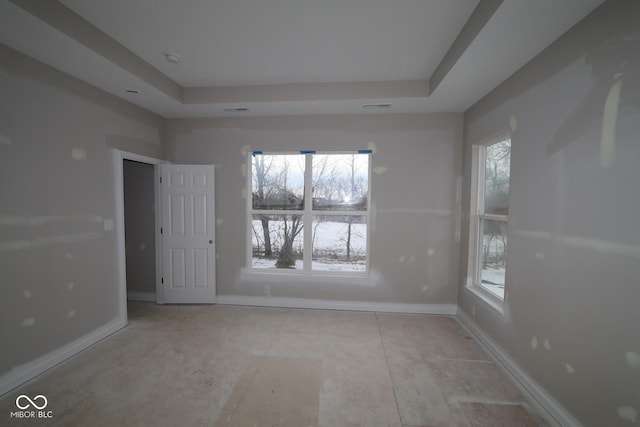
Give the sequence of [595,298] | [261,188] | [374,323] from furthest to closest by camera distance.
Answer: [261,188] < [374,323] < [595,298]

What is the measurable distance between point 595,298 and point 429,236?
6.68 ft

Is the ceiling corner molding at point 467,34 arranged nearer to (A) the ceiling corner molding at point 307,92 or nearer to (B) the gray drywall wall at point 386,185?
(A) the ceiling corner molding at point 307,92

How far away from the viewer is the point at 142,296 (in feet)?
13.4

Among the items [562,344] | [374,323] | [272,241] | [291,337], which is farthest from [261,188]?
[562,344]

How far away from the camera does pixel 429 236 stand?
3639 mm

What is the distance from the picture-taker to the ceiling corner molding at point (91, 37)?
1.80 m

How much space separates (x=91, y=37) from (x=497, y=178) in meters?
3.97

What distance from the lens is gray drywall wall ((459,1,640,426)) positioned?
4.75 ft

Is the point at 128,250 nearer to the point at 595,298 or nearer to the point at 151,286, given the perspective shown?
the point at 151,286

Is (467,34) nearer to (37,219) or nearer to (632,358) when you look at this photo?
(632,358)

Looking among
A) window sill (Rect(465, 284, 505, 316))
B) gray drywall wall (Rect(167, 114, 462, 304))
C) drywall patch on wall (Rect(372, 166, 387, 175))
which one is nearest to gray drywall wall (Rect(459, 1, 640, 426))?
window sill (Rect(465, 284, 505, 316))

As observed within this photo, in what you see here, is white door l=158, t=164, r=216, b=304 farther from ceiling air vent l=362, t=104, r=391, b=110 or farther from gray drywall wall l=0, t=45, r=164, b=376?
ceiling air vent l=362, t=104, r=391, b=110

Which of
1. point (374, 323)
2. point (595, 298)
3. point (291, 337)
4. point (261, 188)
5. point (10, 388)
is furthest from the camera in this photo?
point (261, 188)

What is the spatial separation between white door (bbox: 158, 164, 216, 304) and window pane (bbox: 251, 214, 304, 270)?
2.01 ft
